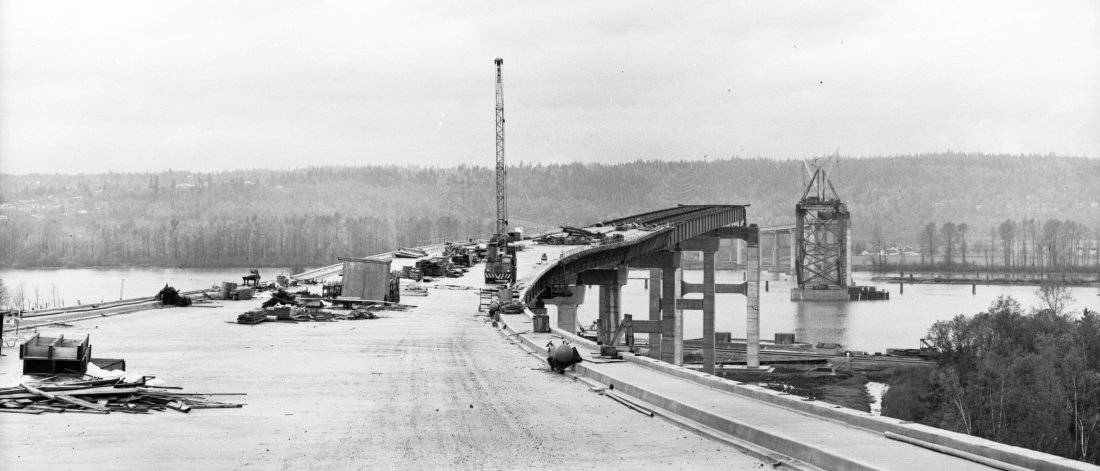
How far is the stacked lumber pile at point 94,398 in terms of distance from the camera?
78.4ft

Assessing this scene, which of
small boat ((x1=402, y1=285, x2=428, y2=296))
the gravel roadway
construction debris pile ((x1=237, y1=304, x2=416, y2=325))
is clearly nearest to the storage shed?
construction debris pile ((x1=237, y1=304, x2=416, y2=325))

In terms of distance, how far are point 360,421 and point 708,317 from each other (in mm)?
80329

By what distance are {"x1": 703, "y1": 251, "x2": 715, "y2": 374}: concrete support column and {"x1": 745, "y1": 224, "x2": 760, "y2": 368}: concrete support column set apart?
3221mm

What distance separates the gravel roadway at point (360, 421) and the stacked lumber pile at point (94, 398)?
596 millimetres

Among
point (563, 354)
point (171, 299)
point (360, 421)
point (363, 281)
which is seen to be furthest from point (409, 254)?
point (360, 421)

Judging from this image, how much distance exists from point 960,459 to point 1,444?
15263 millimetres

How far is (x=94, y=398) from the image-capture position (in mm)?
25000

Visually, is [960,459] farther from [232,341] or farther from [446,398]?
[232,341]

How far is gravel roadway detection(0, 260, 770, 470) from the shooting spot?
19.3 meters

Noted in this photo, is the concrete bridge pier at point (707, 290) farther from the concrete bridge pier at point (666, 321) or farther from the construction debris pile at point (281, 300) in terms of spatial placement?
the construction debris pile at point (281, 300)

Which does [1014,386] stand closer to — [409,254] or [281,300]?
[281,300]

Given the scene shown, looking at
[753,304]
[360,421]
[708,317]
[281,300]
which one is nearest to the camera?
[360,421]

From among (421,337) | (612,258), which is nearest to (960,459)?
(421,337)

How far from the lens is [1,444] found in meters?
19.8
